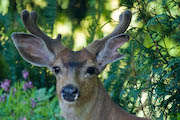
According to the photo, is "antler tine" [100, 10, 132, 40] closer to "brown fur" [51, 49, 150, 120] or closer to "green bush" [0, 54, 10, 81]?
"brown fur" [51, 49, 150, 120]

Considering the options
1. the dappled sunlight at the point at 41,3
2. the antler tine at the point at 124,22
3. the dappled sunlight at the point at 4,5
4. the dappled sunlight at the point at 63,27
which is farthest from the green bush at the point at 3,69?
the antler tine at the point at 124,22

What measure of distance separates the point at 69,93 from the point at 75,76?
28 cm

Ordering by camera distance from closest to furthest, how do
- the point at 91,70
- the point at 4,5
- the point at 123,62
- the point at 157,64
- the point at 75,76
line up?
the point at 75,76
the point at 91,70
the point at 157,64
the point at 123,62
the point at 4,5

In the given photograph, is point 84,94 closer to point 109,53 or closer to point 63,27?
point 109,53

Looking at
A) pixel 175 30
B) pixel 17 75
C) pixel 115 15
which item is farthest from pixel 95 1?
pixel 175 30

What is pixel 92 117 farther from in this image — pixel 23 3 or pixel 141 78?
pixel 23 3

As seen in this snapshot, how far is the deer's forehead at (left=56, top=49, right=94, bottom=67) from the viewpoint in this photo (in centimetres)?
568

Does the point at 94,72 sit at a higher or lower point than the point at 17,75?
higher

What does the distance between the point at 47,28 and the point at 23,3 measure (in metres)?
1.15

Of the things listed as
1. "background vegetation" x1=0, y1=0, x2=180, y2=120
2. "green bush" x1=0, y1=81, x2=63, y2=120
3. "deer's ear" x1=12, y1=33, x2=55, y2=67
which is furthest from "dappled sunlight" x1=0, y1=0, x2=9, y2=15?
"deer's ear" x1=12, y1=33, x2=55, y2=67

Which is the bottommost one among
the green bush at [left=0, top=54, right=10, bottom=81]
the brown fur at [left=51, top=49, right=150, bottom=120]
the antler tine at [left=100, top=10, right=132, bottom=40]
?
the green bush at [left=0, top=54, right=10, bottom=81]

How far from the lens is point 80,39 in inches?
482

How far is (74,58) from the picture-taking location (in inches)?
227

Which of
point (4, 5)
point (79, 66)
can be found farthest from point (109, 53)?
point (4, 5)
